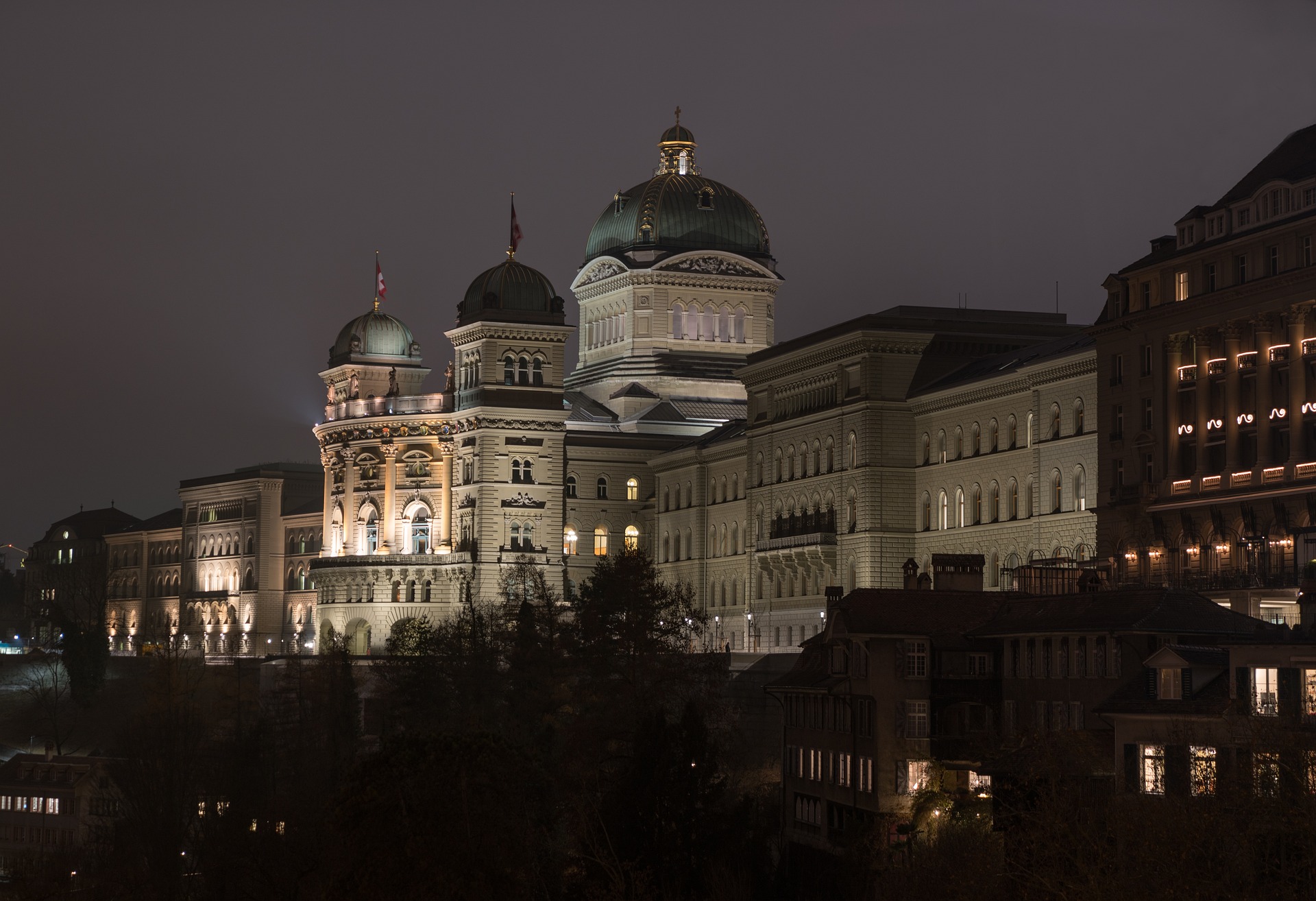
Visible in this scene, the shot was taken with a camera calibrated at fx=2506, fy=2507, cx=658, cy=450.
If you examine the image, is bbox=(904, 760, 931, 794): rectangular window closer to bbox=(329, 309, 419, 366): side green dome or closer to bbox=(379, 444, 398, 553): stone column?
bbox=(379, 444, 398, 553): stone column

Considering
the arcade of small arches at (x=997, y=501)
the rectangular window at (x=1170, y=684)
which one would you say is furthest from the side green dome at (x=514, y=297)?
the rectangular window at (x=1170, y=684)

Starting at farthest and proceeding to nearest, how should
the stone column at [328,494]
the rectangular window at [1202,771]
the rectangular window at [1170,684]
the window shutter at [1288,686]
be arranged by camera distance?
1. the stone column at [328,494]
2. the rectangular window at [1170,684]
3. the window shutter at [1288,686]
4. the rectangular window at [1202,771]

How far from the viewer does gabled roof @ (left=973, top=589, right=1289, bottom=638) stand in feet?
237

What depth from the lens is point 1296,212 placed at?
303 ft

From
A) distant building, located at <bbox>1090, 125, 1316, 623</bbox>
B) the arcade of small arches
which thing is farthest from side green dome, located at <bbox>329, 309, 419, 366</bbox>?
distant building, located at <bbox>1090, 125, 1316, 623</bbox>

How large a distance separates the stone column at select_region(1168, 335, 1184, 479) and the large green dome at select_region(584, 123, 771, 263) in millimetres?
84161

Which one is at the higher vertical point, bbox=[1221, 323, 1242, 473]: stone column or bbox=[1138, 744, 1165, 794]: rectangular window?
bbox=[1221, 323, 1242, 473]: stone column

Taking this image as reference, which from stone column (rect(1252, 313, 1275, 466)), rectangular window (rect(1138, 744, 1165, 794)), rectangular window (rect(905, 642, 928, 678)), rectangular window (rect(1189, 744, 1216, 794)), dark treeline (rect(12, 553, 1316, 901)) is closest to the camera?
dark treeline (rect(12, 553, 1316, 901))

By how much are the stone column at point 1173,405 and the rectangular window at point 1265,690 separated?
1299 inches

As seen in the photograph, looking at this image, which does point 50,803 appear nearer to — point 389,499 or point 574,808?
point 389,499

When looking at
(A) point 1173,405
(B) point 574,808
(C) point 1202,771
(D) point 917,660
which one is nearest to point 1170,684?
(C) point 1202,771

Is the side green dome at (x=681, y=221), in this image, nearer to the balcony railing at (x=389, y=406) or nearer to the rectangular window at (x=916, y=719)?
the balcony railing at (x=389, y=406)

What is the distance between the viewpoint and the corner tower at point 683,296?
594 feet

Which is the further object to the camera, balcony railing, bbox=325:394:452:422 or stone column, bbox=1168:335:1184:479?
balcony railing, bbox=325:394:452:422
